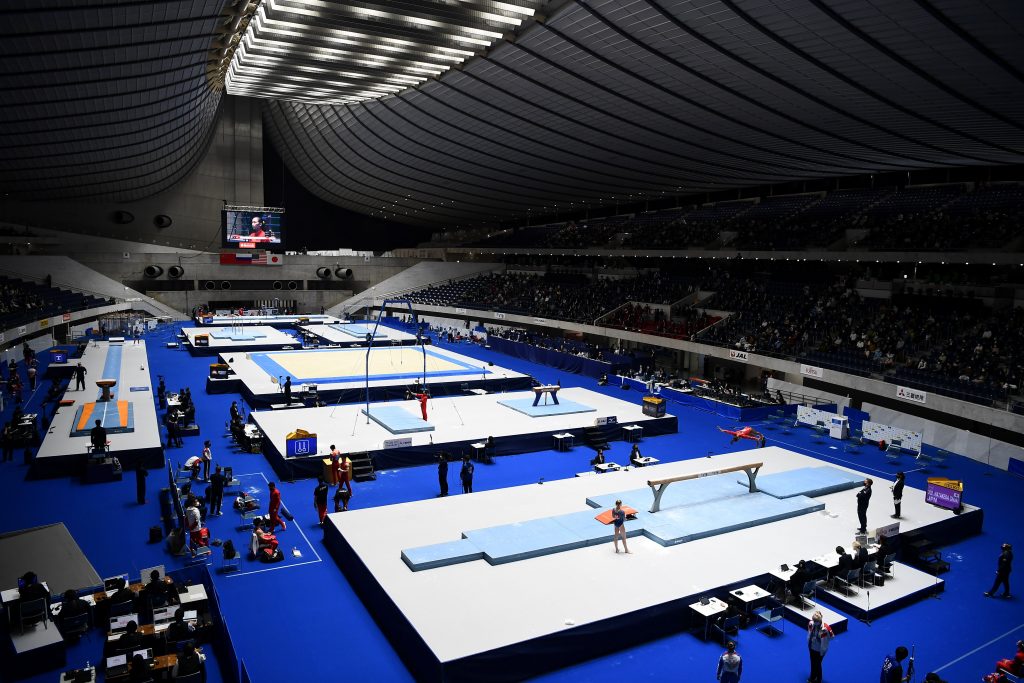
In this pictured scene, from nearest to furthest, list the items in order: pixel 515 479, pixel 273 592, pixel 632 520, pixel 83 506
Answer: pixel 273 592 → pixel 632 520 → pixel 83 506 → pixel 515 479

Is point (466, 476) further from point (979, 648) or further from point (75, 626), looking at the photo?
point (979, 648)

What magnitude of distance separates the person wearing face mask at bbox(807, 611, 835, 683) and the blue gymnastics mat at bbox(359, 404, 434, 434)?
49.7 ft

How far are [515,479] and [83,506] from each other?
11299mm

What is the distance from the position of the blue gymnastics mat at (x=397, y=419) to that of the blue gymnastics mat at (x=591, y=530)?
8.64m

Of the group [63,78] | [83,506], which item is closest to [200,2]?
[63,78]

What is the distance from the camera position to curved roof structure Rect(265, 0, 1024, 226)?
19.2 m

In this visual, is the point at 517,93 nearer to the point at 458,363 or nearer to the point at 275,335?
the point at 458,363

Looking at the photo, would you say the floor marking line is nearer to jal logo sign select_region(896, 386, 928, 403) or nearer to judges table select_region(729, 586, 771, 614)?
judges table select_region(729, 586, 771, 614)

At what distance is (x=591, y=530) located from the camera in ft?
51.5

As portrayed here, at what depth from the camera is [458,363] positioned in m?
40.8

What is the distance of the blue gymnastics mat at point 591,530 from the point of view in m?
14.3

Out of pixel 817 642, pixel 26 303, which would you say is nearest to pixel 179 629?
pixel 817 642

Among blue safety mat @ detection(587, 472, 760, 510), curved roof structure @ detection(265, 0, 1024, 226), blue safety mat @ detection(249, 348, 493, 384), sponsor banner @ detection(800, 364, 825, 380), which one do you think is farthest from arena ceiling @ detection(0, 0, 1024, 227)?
blue safety mat @ detection(249, 348, 493, 384)

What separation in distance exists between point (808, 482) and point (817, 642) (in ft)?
29.9
